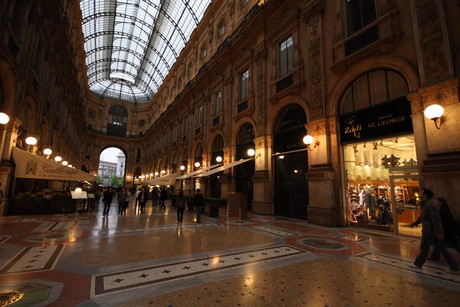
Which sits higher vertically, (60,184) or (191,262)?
(60,184)

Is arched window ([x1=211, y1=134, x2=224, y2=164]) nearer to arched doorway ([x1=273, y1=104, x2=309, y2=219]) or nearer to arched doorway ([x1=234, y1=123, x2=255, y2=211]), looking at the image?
arched doorway ([x1=234, y1=123, x2=255, y2=211])

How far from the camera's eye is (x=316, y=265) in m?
4.84

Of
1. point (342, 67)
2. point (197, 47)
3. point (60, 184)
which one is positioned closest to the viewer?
point (342, 67)

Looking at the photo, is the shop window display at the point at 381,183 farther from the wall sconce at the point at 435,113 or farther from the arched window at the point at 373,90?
the arched window at the point at 373,90

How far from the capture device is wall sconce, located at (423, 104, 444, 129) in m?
6.42

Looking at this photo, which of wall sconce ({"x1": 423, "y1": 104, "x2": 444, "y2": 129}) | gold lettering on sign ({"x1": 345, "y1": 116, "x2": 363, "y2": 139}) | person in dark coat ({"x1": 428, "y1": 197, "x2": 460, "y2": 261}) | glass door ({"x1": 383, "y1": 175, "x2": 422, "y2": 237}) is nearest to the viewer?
person in dark coat ({"x1": 428, "y1": 197, "x2": 460, "y2": 261})

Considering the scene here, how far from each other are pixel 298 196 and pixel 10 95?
1441cm

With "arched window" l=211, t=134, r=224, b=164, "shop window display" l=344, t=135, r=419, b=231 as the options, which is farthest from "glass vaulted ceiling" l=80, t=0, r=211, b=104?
"shop window display" l=344, t=135, r=419, b=231

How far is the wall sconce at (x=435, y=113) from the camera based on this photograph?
6418 mm

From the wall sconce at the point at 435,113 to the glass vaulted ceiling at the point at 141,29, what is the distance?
22.9 metres

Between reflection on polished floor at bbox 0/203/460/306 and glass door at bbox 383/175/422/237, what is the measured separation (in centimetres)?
97

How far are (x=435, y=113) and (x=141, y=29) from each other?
4175cm

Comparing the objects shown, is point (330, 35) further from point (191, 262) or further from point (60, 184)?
point (60, 184)

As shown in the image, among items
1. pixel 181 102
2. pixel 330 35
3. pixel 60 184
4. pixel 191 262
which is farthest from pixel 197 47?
pixel 191 262
